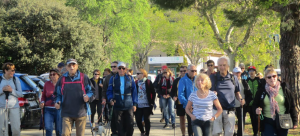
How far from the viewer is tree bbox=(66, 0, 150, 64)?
123 ft

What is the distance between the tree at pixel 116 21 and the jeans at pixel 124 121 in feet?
91.8

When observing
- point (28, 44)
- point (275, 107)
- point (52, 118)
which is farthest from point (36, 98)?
point (28, 44)

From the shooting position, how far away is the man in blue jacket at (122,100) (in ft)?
28.5

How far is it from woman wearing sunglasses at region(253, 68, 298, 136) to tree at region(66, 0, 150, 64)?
30454 mm

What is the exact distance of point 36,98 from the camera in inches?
439

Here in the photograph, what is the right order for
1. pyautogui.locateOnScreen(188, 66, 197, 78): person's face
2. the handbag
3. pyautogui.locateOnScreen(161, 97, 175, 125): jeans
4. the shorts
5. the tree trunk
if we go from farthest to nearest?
pyautogui.locateOnScreen(161, 97, 175, 125): jeans
the tree trunk
the shorts
pyautogui.locateOnScreen(188, 66, 197, 78): person's face
the handbag

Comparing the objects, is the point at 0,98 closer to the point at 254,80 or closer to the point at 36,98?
the point at 36,98

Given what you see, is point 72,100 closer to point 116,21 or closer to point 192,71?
point 192,71

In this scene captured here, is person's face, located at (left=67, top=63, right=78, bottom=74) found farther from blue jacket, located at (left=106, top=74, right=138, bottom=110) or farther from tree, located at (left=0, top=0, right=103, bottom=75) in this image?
tree, located at (left=0, top=0, right=103, bottom=75)

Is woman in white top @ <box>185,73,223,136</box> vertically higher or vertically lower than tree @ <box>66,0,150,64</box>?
lower

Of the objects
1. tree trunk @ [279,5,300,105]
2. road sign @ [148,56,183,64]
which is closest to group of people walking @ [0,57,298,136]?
tree trunk @ [279,5,300,105]

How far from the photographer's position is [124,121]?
29.0ft

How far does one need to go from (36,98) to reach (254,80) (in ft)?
18.8

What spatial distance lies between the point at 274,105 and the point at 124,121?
346 cm
